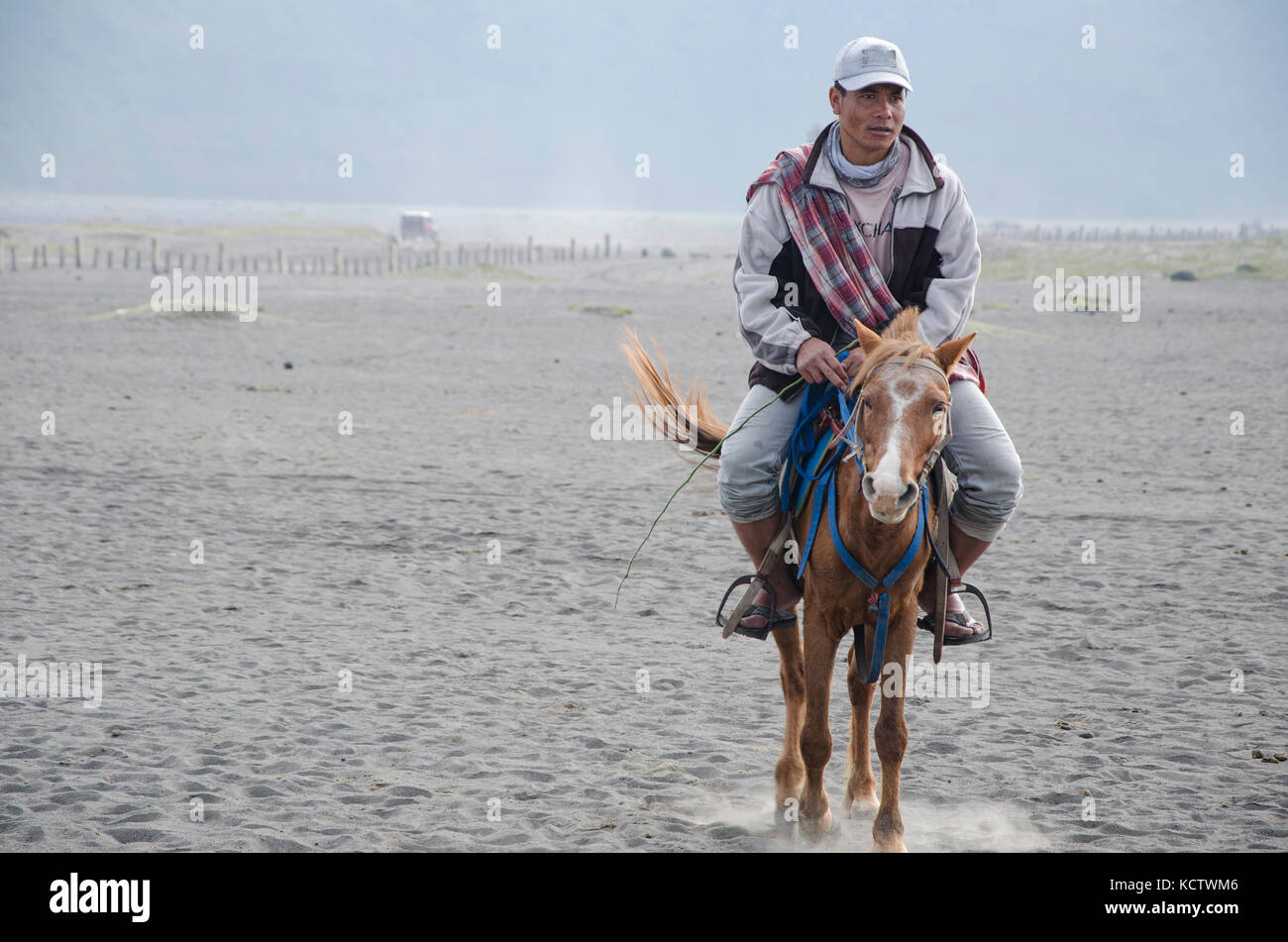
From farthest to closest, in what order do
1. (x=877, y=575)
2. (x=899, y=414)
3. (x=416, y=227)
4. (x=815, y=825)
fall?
(x=416, y=227), (x=815, y=825), (x=877, y=575), (x=899, y=414)

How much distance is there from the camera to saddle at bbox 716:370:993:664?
4.16 meters

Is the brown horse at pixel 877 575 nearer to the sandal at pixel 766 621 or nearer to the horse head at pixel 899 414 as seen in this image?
the horse head at pixel 899 414

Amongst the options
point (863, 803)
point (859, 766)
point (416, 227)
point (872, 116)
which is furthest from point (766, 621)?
point (416, 227)

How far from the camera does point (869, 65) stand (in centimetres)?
433

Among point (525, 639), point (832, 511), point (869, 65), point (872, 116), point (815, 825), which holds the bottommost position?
point (815, 825)

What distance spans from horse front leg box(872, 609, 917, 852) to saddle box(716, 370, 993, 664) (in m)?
0.07

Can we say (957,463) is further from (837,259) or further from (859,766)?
(859,766)

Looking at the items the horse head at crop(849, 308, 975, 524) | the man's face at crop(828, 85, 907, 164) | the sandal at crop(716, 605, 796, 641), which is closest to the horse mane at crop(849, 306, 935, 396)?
the horse head at crop(849, 308, 975, 524)

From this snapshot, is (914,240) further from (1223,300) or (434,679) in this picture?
(1223,300)

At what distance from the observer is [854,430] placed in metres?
3.99

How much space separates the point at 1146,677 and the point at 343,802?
4.23 metres

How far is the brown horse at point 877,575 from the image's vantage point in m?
3.68

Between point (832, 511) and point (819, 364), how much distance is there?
20.7 inches
